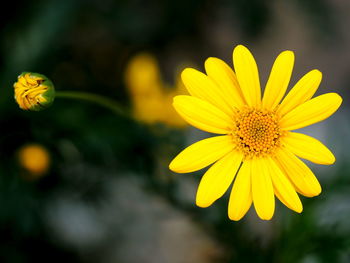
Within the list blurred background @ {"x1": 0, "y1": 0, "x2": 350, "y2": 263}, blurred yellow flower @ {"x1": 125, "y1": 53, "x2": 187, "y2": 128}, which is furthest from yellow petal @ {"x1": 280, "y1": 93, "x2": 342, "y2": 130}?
blurred yellow flower @ {"x1": 125, "y1": 53, "x2": 187, "y2": 128}

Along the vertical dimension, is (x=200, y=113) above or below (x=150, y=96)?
below

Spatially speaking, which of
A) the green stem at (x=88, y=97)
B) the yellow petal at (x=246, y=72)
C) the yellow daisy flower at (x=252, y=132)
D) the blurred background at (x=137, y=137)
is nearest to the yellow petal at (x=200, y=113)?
the yellow daisy flower at (x=252, y=132)

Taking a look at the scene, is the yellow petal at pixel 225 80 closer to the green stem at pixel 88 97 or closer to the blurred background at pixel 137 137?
the green stem at pixel 88 97

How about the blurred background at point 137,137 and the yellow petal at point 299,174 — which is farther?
the blurred background at point 137,137

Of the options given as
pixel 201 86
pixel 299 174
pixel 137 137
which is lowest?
pixel 299 174

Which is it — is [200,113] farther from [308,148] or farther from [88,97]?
[88,97]

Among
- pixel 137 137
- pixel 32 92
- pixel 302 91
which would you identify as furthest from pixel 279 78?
pixel 137 137
